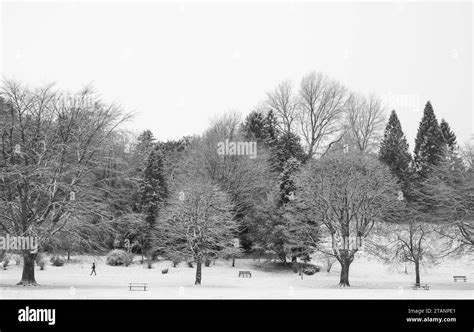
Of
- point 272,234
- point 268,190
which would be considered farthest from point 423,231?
point 268,190

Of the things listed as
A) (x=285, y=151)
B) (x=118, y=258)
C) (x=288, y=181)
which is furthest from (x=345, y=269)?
(x=285, y=151)

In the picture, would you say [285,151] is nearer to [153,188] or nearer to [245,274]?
[153,188]

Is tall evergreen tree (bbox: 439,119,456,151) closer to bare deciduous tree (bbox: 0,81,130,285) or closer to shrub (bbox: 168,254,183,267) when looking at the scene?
shrub (bbox: 168,254,183,267)

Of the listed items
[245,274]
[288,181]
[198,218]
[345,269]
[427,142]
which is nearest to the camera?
[345,269]

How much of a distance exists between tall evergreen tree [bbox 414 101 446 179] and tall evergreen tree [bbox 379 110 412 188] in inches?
58.5

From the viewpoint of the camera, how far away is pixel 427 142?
232 ft

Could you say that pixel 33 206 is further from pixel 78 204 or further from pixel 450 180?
pixel 450 180

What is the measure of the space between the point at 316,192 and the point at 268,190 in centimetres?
1470

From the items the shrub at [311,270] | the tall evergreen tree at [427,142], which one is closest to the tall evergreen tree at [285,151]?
the shrub at [311,270]

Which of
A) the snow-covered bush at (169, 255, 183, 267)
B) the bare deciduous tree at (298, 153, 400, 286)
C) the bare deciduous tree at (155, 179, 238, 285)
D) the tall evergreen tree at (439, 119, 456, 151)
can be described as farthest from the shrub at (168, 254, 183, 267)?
the tall evergreen tree at (439, 119, 456, 151)

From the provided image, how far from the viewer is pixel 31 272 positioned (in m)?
33.3

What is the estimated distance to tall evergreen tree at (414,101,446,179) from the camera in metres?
68.9

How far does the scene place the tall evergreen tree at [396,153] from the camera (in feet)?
226

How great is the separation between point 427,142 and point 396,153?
4.69m
